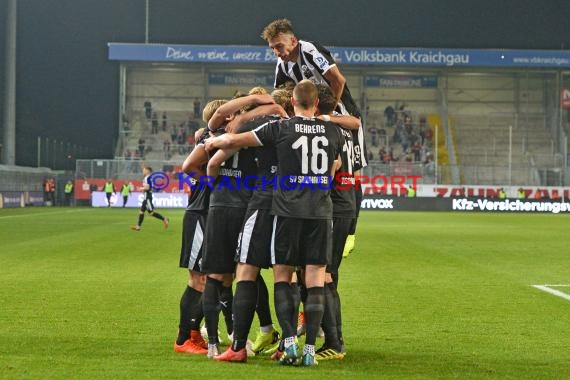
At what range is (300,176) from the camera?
7.05 meters

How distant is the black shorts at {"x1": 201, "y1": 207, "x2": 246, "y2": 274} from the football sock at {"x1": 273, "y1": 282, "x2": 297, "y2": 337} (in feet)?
1.66

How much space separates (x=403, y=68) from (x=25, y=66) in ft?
79.5

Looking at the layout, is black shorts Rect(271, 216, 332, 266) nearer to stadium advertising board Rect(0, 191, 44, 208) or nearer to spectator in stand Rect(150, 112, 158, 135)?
stadium advertising board Rect(0, 191, 44, 208)

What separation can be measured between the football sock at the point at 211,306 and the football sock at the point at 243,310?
27cm

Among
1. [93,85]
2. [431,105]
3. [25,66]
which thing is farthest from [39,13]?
[431,105]

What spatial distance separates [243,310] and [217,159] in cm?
119

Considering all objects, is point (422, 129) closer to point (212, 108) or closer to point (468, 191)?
point (468, 191)

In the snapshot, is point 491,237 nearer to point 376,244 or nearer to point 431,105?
point 376,244

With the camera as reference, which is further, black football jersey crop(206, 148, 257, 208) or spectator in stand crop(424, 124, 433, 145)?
spectator in stand crop(424, 124, 433, 145)

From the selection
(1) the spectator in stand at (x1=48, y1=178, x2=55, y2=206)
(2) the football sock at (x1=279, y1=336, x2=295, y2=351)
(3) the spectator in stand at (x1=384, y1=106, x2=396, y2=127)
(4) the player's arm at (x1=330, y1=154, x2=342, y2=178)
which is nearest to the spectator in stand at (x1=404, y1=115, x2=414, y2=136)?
(3) the spectator in stand at (x1=384, y1=106, x2=396, y2=127)

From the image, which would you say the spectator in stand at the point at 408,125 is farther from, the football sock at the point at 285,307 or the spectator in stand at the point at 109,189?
the football sock at the point at 285,307

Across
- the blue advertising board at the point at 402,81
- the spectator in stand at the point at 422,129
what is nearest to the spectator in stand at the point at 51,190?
the blue advertising board at the point at 402,81

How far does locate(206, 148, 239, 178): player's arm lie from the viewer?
709 cm

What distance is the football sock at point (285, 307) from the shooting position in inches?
275
